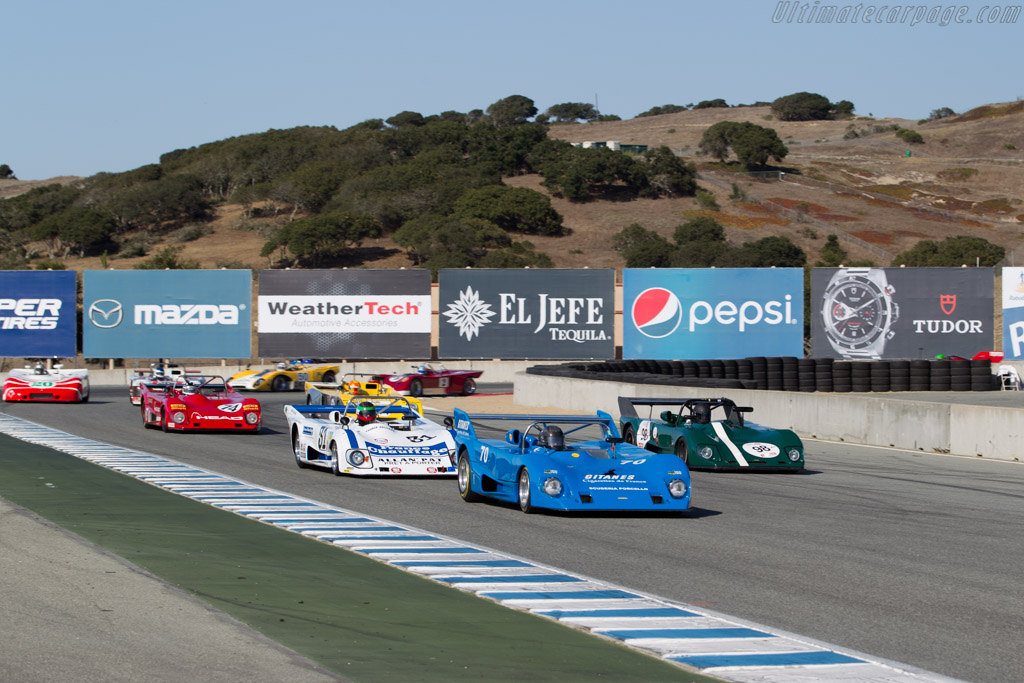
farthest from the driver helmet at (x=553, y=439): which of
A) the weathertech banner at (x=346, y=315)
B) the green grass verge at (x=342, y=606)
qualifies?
the weathertech banner at (x=346, y=315)

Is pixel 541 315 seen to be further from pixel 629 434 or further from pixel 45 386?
pixel 629 434

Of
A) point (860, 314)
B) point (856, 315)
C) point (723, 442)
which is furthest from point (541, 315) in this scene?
point (723, 442)

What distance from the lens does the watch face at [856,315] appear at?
48031 mm

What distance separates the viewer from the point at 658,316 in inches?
1905

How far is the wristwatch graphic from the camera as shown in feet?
157

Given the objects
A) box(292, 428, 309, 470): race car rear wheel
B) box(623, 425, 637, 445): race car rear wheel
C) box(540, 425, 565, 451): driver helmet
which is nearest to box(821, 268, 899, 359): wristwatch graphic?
box(623, 425, 637, 445): race car rear wheel

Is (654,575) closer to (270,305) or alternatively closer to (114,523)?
(114,523)

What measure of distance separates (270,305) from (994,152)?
115 metres

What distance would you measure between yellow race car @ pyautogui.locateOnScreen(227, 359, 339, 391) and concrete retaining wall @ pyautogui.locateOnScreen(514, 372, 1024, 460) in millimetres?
17371

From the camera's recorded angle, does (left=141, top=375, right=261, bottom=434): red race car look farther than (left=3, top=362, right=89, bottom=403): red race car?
No

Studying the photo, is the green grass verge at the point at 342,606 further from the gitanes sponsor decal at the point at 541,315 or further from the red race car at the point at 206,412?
the gitanes sponsor decal at the point at 541,315

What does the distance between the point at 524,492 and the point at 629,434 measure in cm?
613

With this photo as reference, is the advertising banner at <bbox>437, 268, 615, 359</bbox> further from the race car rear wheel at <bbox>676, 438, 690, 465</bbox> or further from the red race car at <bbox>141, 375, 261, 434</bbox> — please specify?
the race car rear wheel at <bbox>676, 438, 690, 465</bbox>

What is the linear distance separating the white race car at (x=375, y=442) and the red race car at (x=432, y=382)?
19.3m
